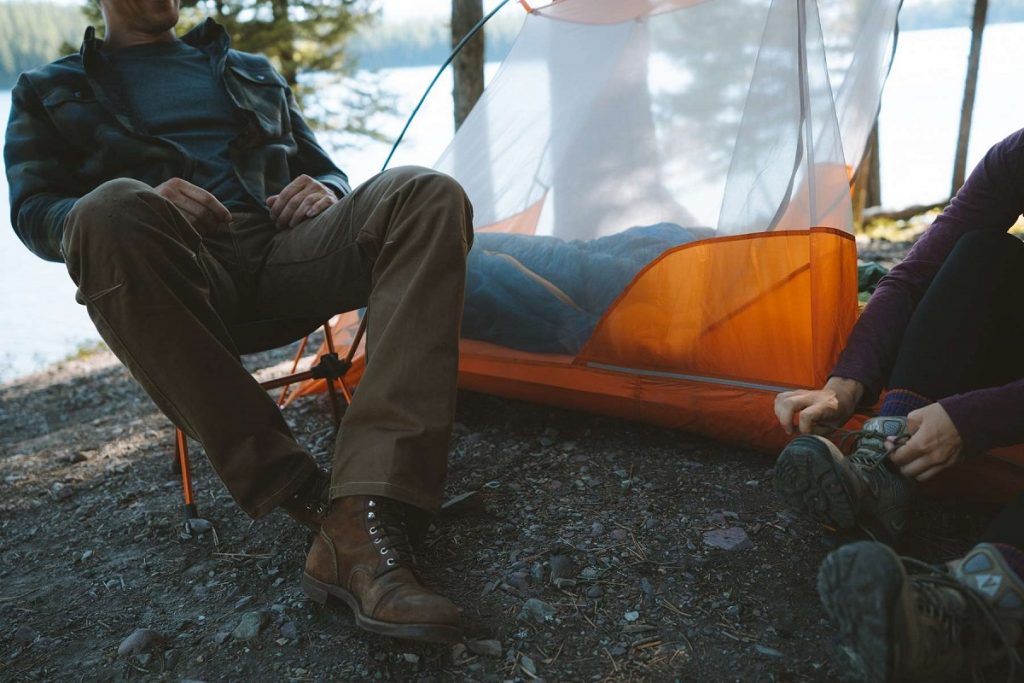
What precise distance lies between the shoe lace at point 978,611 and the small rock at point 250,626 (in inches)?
48.6

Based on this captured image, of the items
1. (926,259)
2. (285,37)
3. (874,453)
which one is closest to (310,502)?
(874,453)

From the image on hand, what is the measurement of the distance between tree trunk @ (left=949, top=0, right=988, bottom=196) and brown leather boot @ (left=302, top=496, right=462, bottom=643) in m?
5.88

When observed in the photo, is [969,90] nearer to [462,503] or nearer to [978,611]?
[462,503]

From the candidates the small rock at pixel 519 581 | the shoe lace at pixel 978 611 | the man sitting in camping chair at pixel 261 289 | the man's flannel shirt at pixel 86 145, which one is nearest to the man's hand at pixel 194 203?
the man sitting in camping chair at pixel 261 289

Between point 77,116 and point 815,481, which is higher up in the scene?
point 77,116

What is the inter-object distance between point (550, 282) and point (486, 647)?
1.17 metres

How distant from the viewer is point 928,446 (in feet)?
4.67

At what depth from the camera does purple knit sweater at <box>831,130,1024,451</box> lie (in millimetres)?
1684

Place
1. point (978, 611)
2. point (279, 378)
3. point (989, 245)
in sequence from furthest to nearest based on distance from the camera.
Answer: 1. point (279, 378)
2. point (989, 245)
3. point (978, 611)

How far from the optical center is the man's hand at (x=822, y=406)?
1630 mm

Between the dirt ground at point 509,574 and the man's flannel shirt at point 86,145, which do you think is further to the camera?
the man's flannel shirt at point 86,145

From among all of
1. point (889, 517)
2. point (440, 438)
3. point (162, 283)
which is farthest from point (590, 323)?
point (162, 283)

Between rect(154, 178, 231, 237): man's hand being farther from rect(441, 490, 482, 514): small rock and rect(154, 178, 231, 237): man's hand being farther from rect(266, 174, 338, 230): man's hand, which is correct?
rect(441, 490, 482, 514): small rock

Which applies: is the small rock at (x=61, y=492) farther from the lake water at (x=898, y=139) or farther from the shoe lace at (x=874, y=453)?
the shoe lace at (x=874, y=453)
